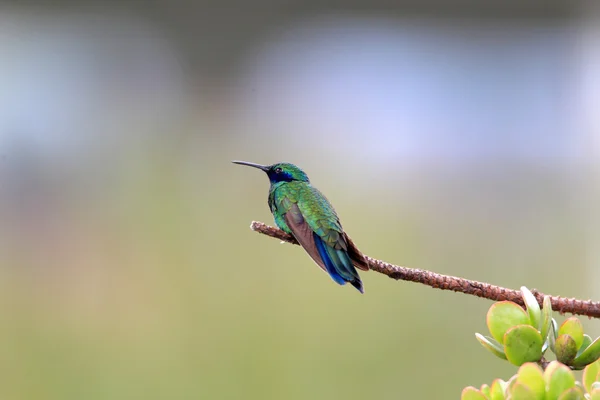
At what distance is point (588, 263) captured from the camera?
214 cm

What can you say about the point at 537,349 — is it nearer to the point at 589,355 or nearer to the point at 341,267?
the point at 589,355

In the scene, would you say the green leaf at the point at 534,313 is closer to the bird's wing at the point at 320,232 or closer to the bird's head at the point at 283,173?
the bird's wing at the point at 320,232

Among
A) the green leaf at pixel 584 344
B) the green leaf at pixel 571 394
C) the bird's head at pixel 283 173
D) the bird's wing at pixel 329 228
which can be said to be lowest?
the green leaf at pixel 584 344

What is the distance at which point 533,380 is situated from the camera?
23cm

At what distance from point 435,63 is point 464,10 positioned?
0.66 ft

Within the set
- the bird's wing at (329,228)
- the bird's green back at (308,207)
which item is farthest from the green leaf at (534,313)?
the bird's green back at (308,207)

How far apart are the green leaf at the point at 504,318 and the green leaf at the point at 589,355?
26mm

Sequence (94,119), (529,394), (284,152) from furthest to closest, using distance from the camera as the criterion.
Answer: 1. (94,119)
2. (284,152)
3. (529,394)

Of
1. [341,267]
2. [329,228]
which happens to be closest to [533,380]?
[341,267]

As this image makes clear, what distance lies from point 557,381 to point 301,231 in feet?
1.23

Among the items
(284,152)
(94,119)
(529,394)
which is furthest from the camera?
(94,119)

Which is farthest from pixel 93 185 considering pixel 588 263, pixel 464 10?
pixel 588 263

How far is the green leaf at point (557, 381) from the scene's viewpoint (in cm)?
23

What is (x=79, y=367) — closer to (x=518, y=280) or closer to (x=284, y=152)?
(x=284, y=152)
